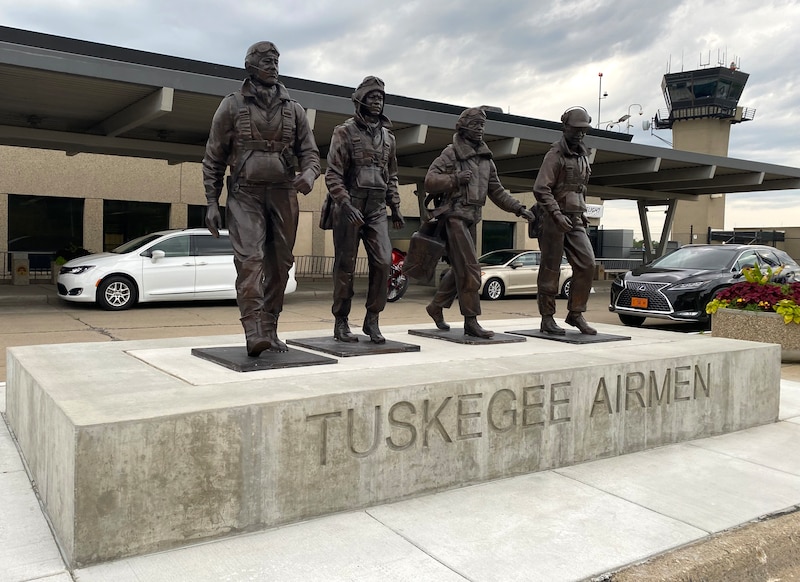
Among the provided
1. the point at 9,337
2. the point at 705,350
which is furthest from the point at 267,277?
the point at 9,337

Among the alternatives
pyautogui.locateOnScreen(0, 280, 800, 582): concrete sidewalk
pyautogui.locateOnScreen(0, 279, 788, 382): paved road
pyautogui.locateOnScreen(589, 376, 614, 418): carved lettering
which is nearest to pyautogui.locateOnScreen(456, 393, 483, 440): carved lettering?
pyautogui.locateOnScreen(0, 280, 800, 582): concrete sidewalk

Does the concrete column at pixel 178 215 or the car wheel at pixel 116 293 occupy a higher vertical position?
the concrete column at pixel 178 215

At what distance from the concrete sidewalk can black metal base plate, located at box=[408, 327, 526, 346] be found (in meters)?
1.80

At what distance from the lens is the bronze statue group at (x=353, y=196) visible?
500 centimetres

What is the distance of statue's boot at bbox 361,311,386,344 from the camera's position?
5.98 meters

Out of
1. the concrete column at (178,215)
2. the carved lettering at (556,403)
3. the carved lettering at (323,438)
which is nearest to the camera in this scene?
the carved lettering at (323,438)

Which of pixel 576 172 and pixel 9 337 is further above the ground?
pixel 576 172

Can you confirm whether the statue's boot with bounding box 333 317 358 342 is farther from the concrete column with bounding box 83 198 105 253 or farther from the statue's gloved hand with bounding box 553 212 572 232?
the concrete column with bounding box 83 198 105 253

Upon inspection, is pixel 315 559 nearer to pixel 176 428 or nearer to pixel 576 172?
pixel 176 428

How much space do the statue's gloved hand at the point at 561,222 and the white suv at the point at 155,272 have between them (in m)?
8.43

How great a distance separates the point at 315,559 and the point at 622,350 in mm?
3546

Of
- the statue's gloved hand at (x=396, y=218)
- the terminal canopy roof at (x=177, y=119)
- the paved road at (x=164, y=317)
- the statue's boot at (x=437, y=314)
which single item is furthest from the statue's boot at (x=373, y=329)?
the terminal canopy roof at (x=177, y=119)

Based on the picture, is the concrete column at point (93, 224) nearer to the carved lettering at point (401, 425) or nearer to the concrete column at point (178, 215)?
the concrete column at point (178, 215)

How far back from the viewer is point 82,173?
2345 centimetres
